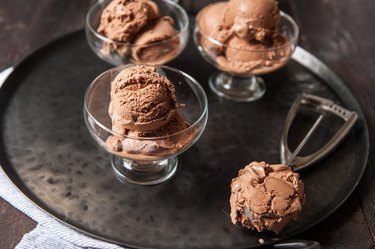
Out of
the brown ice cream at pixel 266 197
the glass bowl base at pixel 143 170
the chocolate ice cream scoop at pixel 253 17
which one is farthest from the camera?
the chocolate ice cream scoop at pixel 253 17

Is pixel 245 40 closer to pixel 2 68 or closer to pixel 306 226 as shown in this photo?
pixel 306 226

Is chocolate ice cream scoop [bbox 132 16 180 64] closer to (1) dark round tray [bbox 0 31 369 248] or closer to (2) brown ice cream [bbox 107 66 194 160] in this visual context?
(1) dark round tray [bbox 0 31 369 248]

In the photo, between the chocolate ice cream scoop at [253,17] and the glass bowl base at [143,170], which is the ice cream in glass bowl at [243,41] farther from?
the glass bowl base at [143,170]

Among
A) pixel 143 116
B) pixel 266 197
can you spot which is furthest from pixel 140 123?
pixel 266 197

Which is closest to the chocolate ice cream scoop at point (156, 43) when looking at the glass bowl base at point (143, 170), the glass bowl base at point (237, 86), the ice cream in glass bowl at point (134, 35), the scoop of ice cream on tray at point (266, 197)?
the ice cream in glass bowl at point (134, 35)

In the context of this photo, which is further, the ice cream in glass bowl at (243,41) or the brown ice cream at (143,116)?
the ice cream in glass bowl at (243,41)

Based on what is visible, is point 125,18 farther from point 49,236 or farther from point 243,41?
point 49,236
